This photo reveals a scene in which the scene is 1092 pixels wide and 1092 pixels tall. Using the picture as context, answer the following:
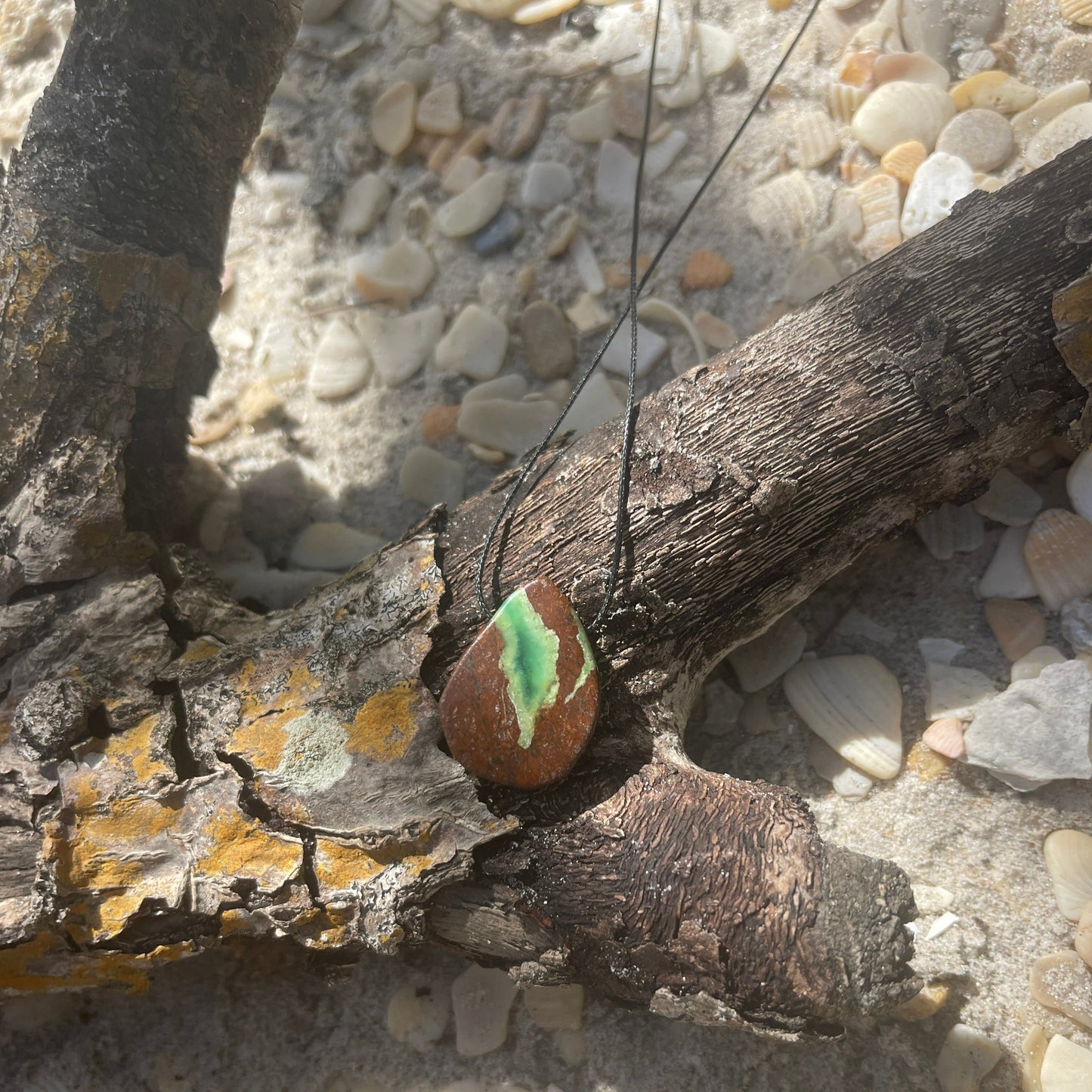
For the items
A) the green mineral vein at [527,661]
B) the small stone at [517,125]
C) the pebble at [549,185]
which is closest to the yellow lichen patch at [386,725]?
the green mineral vein at [527,661]

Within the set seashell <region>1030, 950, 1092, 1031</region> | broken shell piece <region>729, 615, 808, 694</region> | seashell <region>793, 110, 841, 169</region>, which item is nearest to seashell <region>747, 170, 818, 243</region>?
seashell <region>793, 110, 841, 169</region>

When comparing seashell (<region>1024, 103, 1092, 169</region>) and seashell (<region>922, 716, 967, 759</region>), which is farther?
seashell (<region>1024, 103, 1092, 169</region>)

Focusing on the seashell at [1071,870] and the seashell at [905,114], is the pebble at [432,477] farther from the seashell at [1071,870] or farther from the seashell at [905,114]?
the seashell at [1071,870]

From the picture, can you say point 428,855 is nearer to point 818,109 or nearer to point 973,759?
point 973,759

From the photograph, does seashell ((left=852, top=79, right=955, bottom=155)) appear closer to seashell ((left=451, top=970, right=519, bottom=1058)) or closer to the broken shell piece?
the broken shell piece

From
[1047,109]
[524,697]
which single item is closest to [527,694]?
[524,697]
